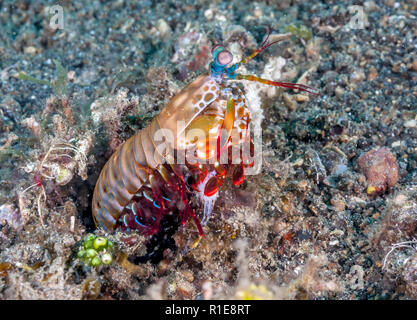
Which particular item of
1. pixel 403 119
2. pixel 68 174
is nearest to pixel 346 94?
pixel 403 119

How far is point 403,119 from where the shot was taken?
4023 mm

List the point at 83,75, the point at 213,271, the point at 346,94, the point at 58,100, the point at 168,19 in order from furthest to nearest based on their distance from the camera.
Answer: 1. the point at 168,19
2. the point at 83,75
3. the point at 346,94
4. the point at 58,100
5. the point at 213,271

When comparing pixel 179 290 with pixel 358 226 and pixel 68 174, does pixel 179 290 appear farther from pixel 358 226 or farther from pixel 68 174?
pixel 358 226

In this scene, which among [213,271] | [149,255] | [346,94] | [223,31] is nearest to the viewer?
[213,271]

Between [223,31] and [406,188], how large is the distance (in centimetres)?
293

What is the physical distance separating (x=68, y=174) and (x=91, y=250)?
991 mm

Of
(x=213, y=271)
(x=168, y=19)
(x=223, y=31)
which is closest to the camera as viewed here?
(x=213, y=271)

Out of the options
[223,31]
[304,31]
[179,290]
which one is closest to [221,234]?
[179,290]

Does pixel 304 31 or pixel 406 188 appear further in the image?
pixel 304 31

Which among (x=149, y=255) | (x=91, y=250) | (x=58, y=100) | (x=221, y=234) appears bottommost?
(x=149, y=255)

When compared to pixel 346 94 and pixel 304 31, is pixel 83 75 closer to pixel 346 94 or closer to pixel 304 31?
pixel 304 31

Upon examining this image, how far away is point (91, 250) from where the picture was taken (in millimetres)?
2746

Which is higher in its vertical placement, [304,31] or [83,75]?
[304,31]

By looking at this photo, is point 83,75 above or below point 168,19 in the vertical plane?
below
